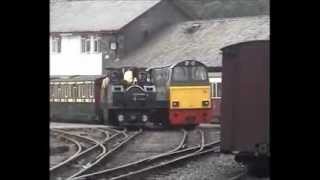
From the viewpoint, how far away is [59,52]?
4066 centimetres

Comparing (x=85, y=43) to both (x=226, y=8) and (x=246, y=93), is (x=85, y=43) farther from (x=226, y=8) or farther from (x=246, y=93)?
(x=246, y=93)

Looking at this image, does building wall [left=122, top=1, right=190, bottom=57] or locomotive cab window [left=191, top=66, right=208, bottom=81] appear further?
building wall [left=122, top=1, right=190, bottom=57]

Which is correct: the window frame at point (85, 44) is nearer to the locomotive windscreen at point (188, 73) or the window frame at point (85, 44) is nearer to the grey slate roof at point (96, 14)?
the grey slate roof at point (96, 14)

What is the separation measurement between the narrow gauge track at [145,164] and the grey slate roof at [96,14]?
81.6 feet

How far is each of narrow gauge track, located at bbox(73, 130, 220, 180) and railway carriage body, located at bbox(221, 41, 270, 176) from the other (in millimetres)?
1984

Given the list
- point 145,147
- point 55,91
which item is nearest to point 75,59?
point 55,91

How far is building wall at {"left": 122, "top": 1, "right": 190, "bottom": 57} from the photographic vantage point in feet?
135

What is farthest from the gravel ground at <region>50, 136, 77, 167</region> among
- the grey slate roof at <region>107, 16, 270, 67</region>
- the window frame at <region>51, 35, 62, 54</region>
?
the window frame at <region>51, 35, 62, 54</region>

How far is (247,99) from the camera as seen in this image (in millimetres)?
9844

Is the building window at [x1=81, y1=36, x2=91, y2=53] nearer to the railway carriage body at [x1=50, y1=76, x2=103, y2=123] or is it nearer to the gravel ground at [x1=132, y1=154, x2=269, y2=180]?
the railway carriage body at [x1=50, y1=76, x2=103, y2=123]

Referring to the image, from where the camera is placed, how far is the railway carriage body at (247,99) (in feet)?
31.7
